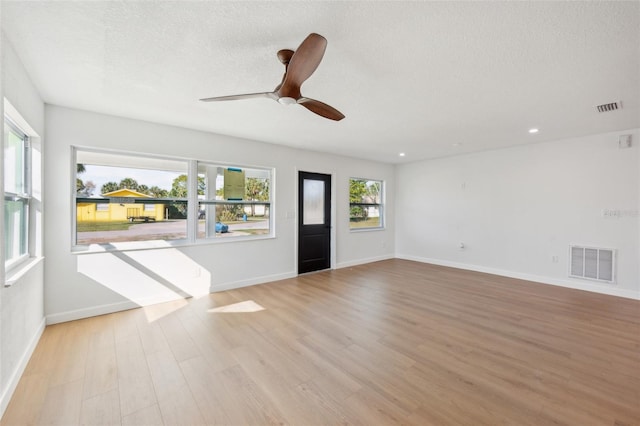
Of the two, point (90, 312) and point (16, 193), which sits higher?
point (16, 193)

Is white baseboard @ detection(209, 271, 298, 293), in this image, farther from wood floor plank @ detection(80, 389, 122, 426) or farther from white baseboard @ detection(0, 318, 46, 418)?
wood floor plank @ detection(80, 389, 122, 426)

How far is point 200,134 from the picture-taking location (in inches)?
158

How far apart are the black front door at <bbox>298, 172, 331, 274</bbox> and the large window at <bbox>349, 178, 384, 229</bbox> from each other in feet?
2.41

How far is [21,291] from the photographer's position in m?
2.21

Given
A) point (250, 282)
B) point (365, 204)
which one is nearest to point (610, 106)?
point (365, 204)

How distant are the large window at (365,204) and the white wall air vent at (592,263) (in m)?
3.65

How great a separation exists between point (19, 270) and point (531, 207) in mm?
6885

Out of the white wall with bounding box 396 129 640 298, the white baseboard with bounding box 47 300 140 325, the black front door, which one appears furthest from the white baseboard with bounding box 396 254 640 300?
the white baseboard with bounding box 47 300 140 325

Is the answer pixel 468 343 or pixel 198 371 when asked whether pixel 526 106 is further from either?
pixel 198 371

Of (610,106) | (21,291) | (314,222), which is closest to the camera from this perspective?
(21,291)

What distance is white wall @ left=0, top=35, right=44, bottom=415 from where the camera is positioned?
5.98 ft

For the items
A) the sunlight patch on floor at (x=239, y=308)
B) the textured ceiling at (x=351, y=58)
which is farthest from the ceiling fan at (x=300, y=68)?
the sunlight patch on floor at (x=239, y=308)

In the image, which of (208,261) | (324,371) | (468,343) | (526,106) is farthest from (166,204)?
(526,106)

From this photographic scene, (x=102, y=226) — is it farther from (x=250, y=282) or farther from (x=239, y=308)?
(x=250, y=282)
